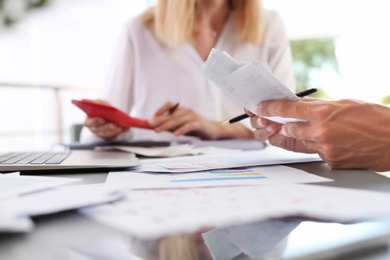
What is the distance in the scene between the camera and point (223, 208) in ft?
1.13

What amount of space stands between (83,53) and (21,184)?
3749 mm

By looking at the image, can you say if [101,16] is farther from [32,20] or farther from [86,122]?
[86,122]

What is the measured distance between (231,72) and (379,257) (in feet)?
1.19

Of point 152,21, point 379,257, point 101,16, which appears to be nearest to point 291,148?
point 379,257

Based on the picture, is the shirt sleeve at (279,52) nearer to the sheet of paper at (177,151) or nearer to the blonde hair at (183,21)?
the blonde hair at (183,21)

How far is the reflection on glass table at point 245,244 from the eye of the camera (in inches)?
10.1

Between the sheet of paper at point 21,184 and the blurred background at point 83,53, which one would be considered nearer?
the sheet of paper at point 21,184

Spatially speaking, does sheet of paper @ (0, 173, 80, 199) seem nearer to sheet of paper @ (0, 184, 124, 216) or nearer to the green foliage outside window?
sheet of paper @ (0, 184, 124, 216)

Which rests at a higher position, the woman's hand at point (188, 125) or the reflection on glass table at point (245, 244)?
the reflection on glass table at point (245, 244)

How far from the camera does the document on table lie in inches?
21.4

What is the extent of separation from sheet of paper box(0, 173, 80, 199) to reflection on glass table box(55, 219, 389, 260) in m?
0.16

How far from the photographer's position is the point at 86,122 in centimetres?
98

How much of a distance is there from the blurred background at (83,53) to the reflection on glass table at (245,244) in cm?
261

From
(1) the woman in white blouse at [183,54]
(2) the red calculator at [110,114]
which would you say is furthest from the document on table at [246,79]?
(1) the woman in white blouse at [183,54]
